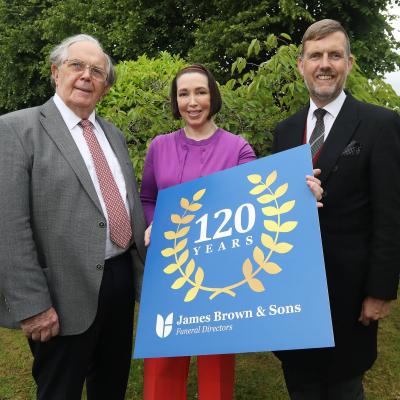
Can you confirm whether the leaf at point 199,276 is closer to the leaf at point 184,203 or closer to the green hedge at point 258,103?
the leaf at point 184,203

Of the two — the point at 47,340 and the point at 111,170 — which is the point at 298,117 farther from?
the point at 47,340

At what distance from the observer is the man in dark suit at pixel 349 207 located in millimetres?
1941

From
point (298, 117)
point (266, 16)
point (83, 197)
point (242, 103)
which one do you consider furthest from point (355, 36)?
point (83, 197)

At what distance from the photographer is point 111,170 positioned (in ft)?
7.36

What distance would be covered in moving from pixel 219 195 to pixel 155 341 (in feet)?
2.44

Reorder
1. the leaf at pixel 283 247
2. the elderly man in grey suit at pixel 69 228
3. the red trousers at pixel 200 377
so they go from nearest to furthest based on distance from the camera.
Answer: the leaf at pixel 283 247, the elderly man in grey suit at pixel 69 228, the red trousers at pixel 200 377

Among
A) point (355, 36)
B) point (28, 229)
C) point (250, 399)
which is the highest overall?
point (355, 36)

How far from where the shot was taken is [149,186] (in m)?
2.57

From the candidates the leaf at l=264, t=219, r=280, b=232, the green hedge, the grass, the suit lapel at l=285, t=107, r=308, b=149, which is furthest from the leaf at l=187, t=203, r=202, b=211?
the grass

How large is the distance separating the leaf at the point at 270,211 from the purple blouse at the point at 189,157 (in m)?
0.54

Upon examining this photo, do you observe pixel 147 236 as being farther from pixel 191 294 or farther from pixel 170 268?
pixel 191 294

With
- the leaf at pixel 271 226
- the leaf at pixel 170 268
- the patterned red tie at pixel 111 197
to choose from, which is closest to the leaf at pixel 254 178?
the leaf at pixel 271 226

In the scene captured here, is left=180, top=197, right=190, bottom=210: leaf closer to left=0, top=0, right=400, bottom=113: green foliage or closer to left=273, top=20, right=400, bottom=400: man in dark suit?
left=273, top=20, right=400, bottom=400: man in dark suit

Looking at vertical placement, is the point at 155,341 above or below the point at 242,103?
below
